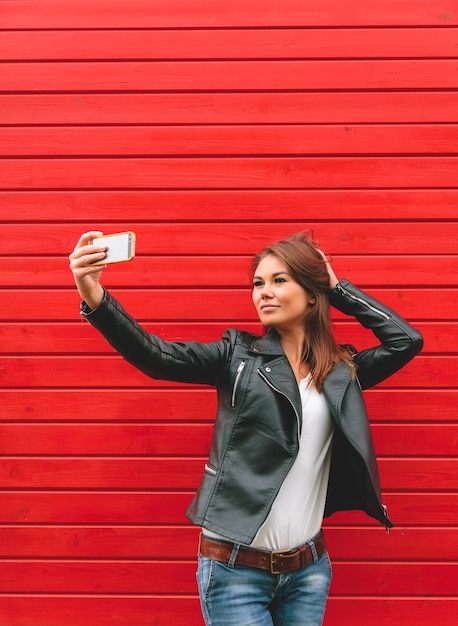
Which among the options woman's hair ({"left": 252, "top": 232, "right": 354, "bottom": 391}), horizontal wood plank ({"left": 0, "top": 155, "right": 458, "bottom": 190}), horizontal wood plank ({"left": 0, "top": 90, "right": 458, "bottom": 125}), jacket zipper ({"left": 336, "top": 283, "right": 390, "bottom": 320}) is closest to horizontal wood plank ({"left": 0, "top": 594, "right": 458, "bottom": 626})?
woman's hair ({"left": 252, "top": 232, "right": 354, "bottom": 391})

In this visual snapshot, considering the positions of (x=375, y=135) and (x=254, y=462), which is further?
(x=375, y=135)

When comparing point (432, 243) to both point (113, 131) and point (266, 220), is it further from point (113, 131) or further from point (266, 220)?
point (113, 131)

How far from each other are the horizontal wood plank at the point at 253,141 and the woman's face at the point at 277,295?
1037 millimetres

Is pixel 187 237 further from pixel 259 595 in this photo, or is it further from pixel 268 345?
pixel 259 595

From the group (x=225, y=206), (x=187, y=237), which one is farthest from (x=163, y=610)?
(x=225, y=206)

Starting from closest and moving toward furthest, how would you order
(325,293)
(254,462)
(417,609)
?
(254,462), (325,293), (417,609)

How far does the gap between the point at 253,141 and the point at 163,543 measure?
2.28 m

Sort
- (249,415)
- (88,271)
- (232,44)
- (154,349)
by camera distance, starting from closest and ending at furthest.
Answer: (88,271), (154,349), (249,415), (232,44)

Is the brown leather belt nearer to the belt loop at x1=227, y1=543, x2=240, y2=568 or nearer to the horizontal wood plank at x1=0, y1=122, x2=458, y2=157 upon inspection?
the belt loop at x1=227, y1=543, x2=240, y2=568

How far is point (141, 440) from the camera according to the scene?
3.16 metres

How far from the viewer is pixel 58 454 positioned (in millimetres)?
3158

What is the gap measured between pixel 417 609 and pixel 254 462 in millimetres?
1654

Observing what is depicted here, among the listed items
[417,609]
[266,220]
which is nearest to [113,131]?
[266,220]

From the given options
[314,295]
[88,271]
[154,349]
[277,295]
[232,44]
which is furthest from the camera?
[232,44]
